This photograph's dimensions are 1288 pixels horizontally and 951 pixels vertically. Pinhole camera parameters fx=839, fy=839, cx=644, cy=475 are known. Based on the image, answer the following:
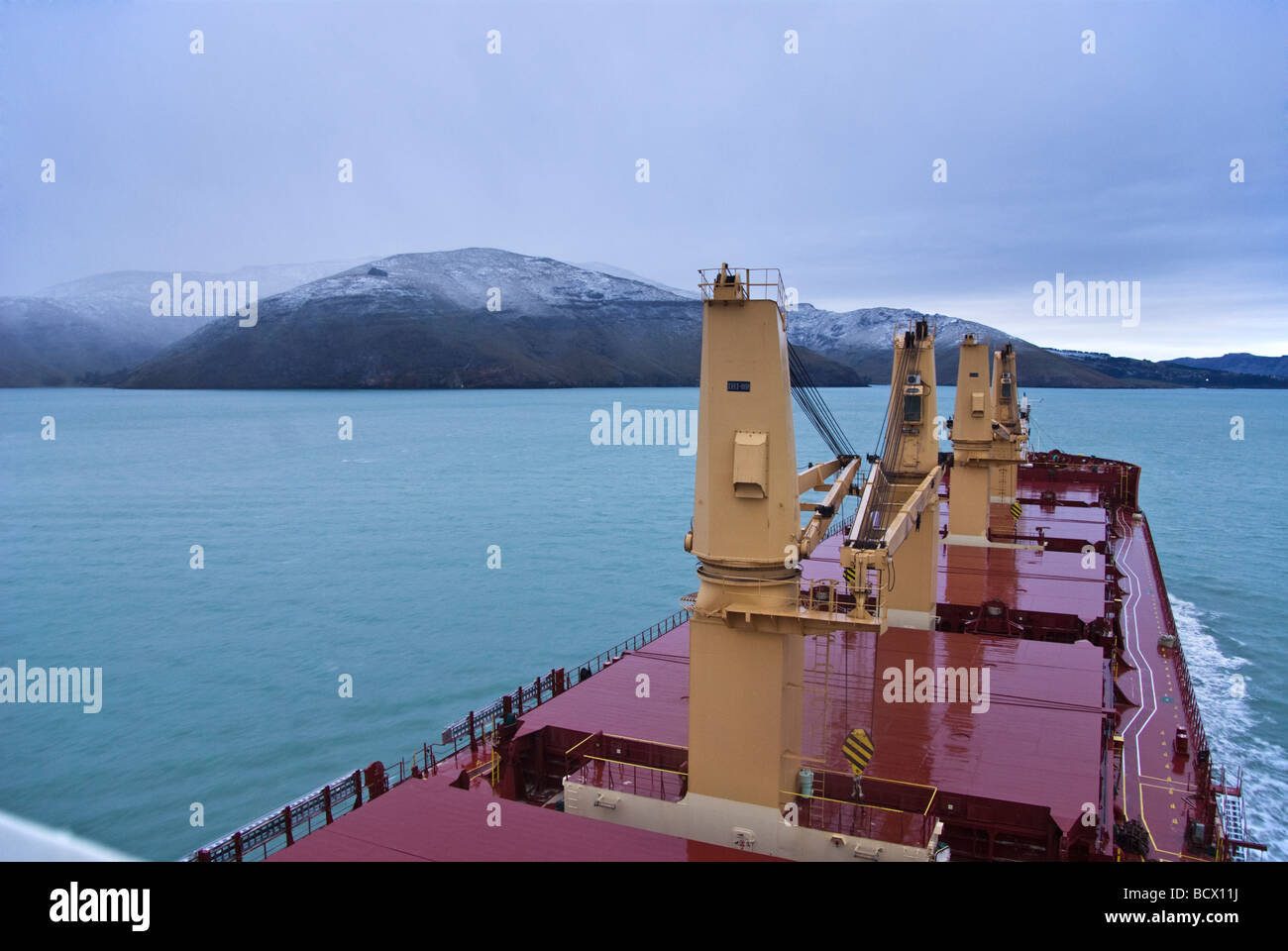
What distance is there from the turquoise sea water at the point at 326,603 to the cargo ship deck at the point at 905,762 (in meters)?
4.41

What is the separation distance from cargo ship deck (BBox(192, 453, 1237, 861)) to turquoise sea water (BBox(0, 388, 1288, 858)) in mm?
4412

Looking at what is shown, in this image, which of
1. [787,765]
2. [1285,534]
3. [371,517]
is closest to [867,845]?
[787,765]

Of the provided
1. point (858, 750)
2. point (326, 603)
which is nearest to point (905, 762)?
point (858, 750)

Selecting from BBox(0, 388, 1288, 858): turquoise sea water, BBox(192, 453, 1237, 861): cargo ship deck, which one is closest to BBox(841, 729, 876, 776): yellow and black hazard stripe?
BBox(192, 453, 1237, 861): cargo ship deck

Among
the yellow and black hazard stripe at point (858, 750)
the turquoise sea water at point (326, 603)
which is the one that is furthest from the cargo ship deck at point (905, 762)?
the turquoise sea water at point (326, 603)

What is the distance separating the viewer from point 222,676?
105ft

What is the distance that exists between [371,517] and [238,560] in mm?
13359

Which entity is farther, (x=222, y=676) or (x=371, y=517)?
(x=371, y=517)

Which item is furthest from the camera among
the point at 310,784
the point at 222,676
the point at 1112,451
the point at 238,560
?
the point at 1112,451

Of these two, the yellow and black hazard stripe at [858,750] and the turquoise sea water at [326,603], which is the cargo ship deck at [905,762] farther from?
the turquoise sea water at [326,603]

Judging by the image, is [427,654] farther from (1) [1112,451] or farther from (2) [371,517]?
(1) [1112,451]

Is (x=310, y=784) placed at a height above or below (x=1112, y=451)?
below

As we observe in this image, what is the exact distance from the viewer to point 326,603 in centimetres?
4078

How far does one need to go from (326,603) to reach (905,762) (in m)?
32.5
